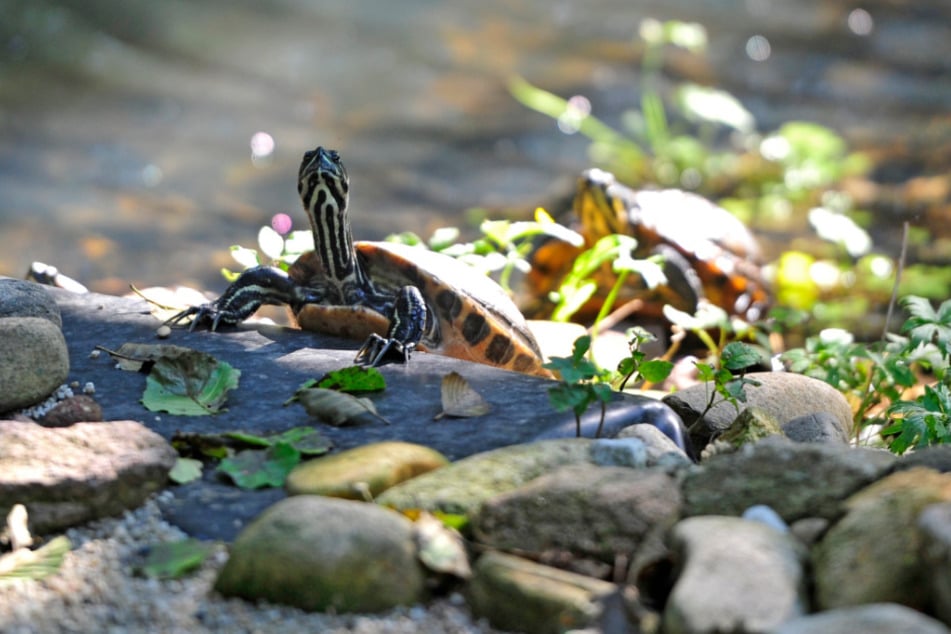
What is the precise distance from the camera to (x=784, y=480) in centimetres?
189

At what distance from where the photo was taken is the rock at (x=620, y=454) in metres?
2.06

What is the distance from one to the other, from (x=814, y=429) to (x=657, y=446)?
27.2 inches

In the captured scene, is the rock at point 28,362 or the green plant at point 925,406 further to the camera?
the green plant at point 925,406

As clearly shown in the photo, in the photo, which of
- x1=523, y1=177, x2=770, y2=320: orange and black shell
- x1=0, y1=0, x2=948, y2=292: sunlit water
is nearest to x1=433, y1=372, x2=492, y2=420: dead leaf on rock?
x1=523, y1=177, x2=770, y2=320: orange and black shell

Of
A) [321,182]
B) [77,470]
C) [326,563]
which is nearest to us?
[326,563]

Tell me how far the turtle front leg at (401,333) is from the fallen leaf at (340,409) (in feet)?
1.00

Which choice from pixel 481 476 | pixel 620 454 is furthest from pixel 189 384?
pixel 620 454

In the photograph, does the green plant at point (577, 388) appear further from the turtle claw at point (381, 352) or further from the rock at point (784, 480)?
the turtle claw at point (381, 352)

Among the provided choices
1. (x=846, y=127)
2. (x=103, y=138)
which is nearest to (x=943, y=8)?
(x=846, y=127)

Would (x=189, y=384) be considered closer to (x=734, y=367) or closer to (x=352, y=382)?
(x=352, y=382)

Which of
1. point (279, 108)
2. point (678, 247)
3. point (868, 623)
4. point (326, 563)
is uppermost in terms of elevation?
point (279, 108)

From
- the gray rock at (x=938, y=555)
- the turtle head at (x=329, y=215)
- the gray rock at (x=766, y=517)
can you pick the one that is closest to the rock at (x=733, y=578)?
the gray rock at (x=766, y=517)

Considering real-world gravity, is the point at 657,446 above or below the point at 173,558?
above

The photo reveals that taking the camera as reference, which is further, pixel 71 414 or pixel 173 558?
pixel 71 414
